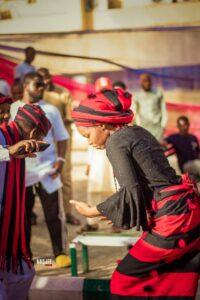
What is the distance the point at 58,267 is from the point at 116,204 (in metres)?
2.95

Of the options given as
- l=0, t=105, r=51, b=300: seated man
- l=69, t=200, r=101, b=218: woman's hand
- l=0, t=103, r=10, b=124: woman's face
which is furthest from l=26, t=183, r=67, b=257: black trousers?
l=69, t=200, r=101, b=218: woman's hand

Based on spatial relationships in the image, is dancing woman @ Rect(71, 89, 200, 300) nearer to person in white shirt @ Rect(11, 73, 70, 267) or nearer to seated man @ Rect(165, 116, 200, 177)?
person in white shirt @ Rect(11, 73, 70, 267)

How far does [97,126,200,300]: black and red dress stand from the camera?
3.88 m

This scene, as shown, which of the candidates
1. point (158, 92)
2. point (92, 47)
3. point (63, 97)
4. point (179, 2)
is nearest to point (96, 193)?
point (63, 97)

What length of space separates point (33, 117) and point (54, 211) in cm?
220

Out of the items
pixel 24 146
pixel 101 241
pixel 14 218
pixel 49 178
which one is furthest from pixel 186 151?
pixel 24 146

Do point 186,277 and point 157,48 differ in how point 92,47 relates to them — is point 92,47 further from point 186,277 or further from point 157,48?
point 186,277

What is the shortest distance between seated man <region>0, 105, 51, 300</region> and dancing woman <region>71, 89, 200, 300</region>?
501 mm

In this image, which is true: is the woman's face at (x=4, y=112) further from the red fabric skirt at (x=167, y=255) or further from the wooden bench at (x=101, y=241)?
the wooden bench at (x=101, y=241)

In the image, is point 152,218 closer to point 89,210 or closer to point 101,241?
point 89,210

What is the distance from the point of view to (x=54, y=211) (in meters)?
6.59

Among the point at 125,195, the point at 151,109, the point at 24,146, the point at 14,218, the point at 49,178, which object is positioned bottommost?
the point at 49,178

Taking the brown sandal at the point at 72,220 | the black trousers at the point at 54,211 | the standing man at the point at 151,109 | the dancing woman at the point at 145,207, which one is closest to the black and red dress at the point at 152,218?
the dancing woman at the point at 145,207

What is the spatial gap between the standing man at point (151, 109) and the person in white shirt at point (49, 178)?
3394mm
